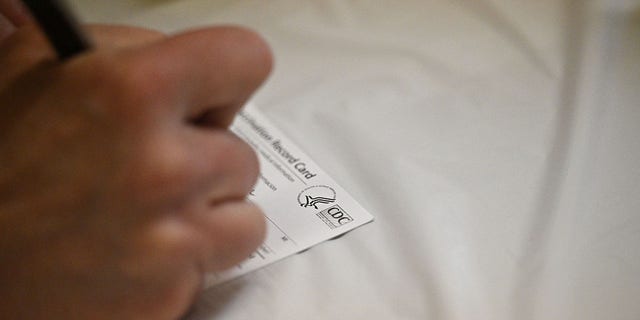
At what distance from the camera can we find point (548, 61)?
1.66 ft

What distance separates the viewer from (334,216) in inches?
16.2

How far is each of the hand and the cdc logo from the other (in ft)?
0.33

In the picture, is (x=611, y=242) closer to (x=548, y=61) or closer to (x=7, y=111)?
(x=548, y=61)

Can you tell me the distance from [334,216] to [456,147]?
0.31 ft

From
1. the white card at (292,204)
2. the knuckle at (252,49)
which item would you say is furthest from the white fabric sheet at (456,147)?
the knuckle at (252,49)

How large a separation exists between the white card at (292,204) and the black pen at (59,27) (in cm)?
14

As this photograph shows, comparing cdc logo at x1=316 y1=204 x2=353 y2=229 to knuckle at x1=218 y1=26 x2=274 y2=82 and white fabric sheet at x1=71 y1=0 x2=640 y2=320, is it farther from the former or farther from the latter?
knuckle at x1=218 y1=26 x2=274 y2=82

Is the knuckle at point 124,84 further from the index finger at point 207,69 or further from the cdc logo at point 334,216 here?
the cdc logo at point 334,216

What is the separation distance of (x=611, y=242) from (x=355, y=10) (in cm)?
28

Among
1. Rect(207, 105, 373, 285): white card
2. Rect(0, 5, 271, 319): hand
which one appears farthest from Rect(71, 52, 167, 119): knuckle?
Rect(207, 105, 373, 285): white card

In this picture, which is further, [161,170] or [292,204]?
[292,204]

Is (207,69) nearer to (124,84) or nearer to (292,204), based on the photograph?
(124,84)

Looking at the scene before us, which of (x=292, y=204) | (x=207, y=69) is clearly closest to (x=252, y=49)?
(x=207, y=69)

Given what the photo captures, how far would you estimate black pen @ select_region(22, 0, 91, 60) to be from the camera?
10.9 inches
